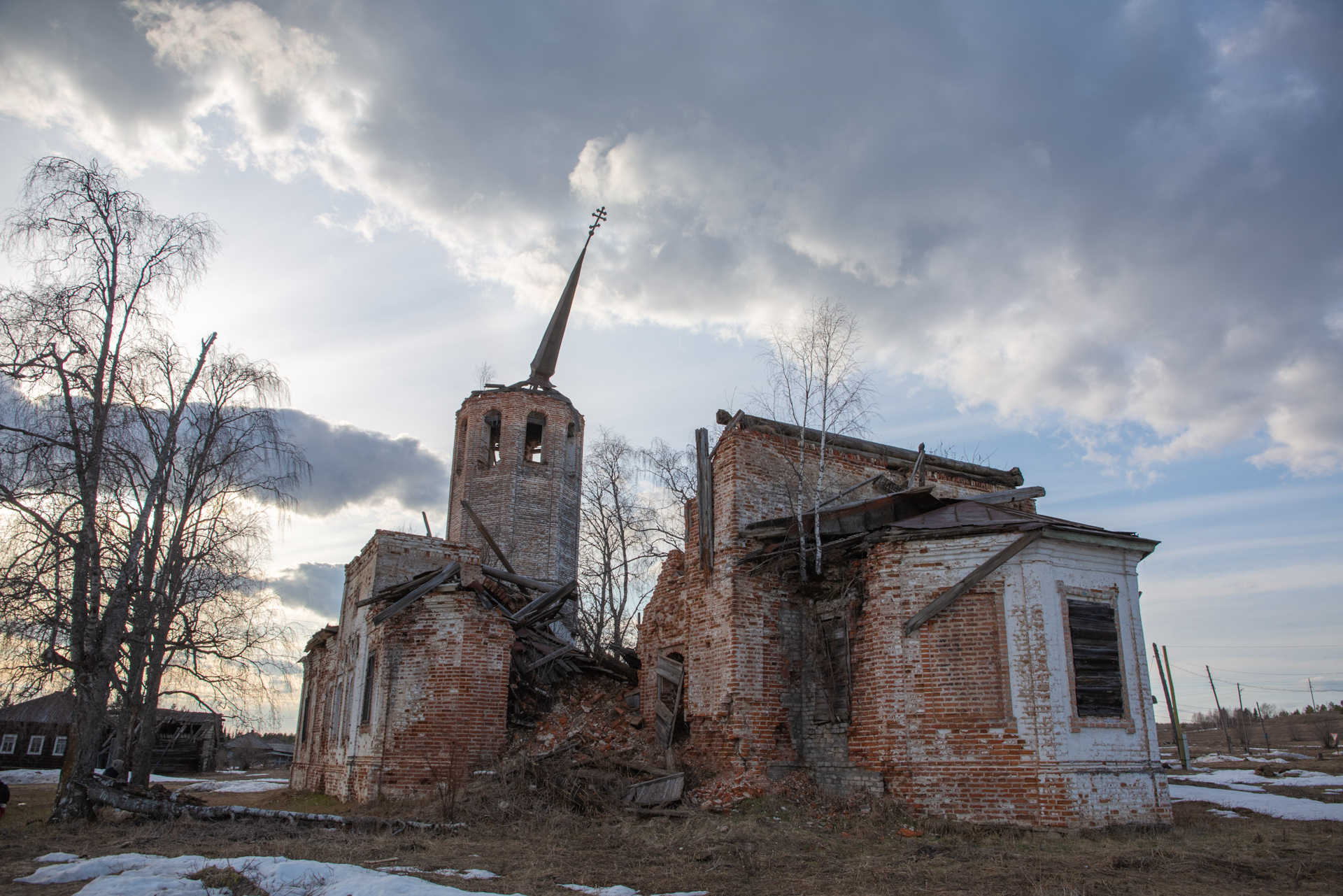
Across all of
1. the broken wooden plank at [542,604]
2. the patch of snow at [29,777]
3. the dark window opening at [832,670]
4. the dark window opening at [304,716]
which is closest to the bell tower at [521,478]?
the dark window opening at [304,716]

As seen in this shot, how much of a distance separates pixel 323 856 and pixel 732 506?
675cm

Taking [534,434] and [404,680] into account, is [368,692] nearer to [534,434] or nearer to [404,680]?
[404,680]

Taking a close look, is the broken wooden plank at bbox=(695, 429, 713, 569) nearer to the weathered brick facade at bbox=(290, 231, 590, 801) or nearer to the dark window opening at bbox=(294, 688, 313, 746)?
the weathered brick facade at bbox=(290, 231, 590, 801)

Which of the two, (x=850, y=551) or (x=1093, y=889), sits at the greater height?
(x=850, y=551)

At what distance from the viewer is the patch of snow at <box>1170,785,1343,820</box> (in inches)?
419

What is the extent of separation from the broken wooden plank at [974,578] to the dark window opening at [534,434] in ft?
60.4

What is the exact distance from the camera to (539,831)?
30.9 feet

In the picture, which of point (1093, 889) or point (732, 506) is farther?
point (732, 506)

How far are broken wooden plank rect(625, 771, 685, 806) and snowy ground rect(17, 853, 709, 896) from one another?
144 inches

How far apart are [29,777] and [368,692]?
21648 millimetres

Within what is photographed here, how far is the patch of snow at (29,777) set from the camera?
25562 mm

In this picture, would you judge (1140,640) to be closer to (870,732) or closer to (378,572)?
(870,732)

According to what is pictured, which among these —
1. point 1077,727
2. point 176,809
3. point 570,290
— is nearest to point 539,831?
point 176,809

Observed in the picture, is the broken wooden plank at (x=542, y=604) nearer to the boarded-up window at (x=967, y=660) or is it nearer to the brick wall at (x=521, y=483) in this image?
the boarded-up window at (x=967, y=660)
